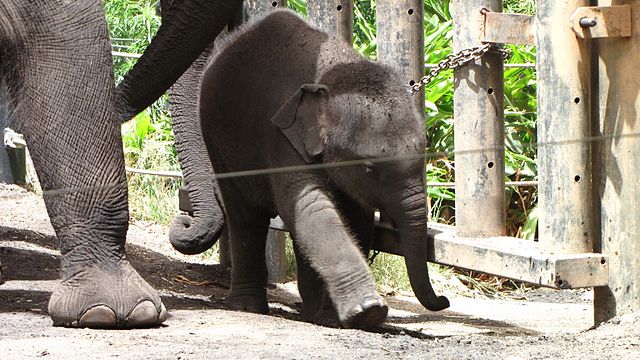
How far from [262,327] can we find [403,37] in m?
1.78

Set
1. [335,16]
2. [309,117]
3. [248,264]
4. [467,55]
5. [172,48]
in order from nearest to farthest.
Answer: [172,48] → [309,117] → [467,55] → [248,264] → [335,16]

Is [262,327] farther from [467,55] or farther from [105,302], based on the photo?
[467,55]

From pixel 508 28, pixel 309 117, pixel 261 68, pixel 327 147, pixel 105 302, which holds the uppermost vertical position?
pixel 508 28

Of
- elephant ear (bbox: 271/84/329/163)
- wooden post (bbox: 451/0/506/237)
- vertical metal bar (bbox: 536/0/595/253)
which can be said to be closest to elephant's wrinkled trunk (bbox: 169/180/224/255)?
elephant ear (bbox: 271/84/329/163)

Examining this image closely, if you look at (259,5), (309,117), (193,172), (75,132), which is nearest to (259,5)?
(259,5)

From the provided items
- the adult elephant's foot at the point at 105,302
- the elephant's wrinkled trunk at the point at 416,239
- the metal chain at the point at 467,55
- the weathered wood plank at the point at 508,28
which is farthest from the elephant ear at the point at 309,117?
the adult elephant's foot at the point at 105,302

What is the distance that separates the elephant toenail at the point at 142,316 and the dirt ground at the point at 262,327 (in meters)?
0.06

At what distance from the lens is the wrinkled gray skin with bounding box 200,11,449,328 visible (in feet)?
19.2

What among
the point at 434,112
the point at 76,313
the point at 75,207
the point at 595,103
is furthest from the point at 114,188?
the point at 434,112

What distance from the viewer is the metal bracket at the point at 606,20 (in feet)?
17.8

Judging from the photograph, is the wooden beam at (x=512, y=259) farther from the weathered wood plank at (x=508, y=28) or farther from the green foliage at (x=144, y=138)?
the green foliage at (x=144, y=138)

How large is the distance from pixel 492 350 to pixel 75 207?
5.83ft

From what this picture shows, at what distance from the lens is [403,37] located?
6.62m

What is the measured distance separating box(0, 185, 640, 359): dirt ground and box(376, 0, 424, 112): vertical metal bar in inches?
49.0
